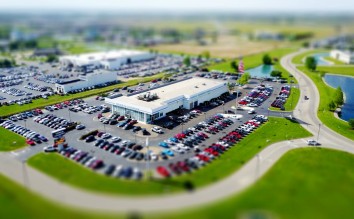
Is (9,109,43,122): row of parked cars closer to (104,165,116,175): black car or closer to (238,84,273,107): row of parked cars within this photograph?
(104,165,116,175): black car

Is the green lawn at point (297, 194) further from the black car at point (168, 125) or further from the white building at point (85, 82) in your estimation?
the white building at point (85, 82)

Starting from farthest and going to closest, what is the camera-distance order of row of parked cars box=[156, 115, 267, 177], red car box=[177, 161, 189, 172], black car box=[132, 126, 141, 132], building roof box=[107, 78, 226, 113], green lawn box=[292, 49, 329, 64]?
green lawn box=[292, 49, 329, 64] → building roof box=[107, 78, 226, 113] → black car box=[132, 126, 141, 132] → red car box=[177, 161, 189, 172] → row of parked cars box=[156, 115, 267, 177]

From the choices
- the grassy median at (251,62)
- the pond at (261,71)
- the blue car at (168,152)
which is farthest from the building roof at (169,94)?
the grassy median at (251,62)

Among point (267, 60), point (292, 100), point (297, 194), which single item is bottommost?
point (297, 194)

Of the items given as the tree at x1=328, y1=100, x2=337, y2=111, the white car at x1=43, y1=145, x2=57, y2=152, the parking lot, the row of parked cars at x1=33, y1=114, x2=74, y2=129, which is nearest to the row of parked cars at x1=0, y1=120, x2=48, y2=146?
the parking lot

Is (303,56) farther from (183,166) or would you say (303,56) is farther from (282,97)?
(183,166)

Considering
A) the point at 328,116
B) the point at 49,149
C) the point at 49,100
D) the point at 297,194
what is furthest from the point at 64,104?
the point at 328,116
